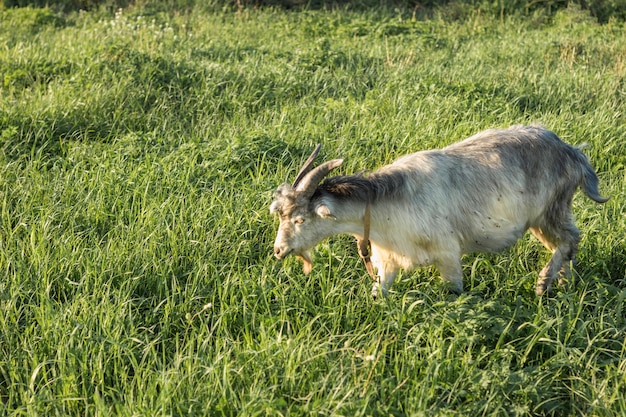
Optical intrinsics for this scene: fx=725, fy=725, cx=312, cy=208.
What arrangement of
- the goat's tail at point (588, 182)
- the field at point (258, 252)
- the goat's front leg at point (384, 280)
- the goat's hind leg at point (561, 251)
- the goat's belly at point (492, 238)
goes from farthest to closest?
the goat's tail at point (588, 182) → the goat's hind leg at point (561, 251) → the goat's belly at point (492, 238) → the goat's front leg at point (384, 280) → the field at point (258, 252)

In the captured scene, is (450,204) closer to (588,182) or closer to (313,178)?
(313,178)

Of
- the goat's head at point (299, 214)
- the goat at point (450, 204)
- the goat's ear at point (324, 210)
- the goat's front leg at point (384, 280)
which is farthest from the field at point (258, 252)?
the goat's ear at point (324, 210)

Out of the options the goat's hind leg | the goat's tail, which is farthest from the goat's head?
the goat's tail

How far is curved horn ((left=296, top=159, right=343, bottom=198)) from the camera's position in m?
4.01

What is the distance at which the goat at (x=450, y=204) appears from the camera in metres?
4.18

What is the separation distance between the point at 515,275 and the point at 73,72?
5428 mm

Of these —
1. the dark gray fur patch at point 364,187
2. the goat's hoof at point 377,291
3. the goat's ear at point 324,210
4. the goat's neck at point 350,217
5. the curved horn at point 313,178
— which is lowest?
the goat's hoof at point 377,291

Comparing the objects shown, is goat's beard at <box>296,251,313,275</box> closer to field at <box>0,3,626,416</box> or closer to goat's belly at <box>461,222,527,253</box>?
field at <box>0,3,626,416</box>

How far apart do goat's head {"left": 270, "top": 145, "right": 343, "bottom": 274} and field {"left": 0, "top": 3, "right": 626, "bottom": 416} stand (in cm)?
30

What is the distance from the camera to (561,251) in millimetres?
4703

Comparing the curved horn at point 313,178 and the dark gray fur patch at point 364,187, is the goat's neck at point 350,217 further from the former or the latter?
the curved horn at point 313,178

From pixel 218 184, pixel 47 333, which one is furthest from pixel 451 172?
pixel 47 333

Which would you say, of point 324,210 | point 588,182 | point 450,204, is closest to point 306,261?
point 324,210

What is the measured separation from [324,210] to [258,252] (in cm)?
106
